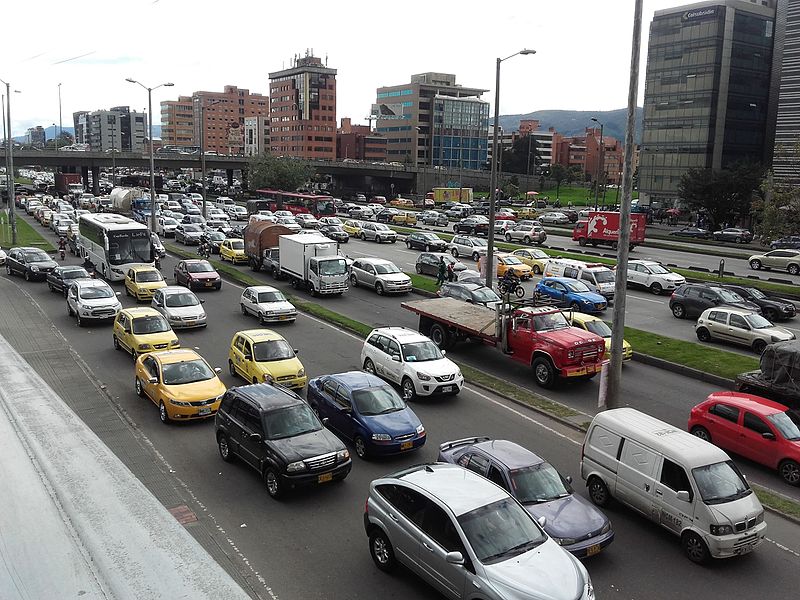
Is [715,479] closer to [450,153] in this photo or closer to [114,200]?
[114,200]

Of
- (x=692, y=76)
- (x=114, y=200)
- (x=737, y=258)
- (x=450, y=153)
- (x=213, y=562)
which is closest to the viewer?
(x=213, y=562)

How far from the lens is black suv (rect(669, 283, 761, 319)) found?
28.4 m

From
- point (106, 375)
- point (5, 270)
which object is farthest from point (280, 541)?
point (5, 270)

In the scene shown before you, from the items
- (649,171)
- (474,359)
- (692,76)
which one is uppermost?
(692,76)

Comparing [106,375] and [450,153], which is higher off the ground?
[450,153]

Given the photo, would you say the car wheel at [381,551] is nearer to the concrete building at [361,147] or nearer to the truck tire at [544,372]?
the truck tire at [544,372]

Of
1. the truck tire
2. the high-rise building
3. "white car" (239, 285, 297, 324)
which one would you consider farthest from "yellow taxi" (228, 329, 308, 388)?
the high-rise building

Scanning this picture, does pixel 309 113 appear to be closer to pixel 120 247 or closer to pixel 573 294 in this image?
pixel 120 247

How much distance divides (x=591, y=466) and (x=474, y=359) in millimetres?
10158

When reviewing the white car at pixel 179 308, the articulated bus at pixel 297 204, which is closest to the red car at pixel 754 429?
the white car at pixel 179 308

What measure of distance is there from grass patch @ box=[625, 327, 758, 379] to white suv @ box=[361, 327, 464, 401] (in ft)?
26.5

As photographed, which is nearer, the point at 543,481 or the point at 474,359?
the point at 543,481

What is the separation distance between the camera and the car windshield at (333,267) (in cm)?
3272

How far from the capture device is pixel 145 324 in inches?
857
